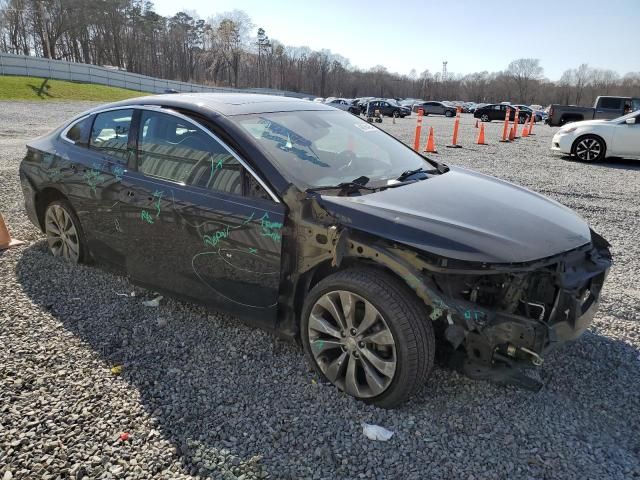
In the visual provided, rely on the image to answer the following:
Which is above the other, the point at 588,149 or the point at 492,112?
the point at 492,112

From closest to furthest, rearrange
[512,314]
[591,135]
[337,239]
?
[512,314] < [337,239] < [591,135]

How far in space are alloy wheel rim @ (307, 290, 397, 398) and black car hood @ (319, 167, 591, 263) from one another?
0.44 metres

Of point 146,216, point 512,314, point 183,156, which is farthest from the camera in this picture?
point 146,216

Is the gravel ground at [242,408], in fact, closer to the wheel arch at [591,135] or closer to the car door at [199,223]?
the car door at [199,223]

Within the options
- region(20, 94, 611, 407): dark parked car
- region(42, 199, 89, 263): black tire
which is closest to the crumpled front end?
region(20, 94, 611, 407): dark parked car

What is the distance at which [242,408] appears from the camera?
270cm

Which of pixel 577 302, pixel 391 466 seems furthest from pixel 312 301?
pixel 577 302

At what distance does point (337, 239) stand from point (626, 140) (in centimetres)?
1234

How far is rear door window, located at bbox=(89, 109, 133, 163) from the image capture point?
3.77 m

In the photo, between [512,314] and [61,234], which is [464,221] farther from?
[61,234]

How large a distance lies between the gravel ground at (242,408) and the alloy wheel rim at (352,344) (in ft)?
0.43

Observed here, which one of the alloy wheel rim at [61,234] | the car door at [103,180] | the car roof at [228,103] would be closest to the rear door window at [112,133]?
the car door at [103,180]

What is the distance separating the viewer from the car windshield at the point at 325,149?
10.2 ft

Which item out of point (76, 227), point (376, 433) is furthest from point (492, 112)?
point (376, 433)
